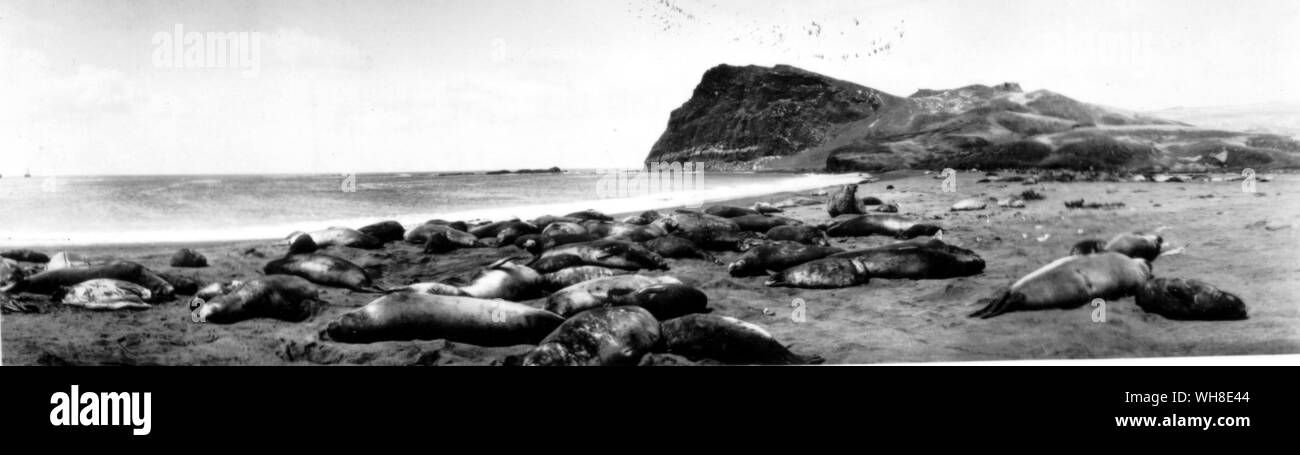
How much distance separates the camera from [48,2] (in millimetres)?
5516

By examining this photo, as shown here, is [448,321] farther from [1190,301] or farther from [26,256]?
[1190,301]

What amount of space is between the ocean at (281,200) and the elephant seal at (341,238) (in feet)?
0.27

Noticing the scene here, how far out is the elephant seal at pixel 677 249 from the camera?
567 cm

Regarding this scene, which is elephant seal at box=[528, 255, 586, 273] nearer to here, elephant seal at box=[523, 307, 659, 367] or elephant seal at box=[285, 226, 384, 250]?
elephant seal at box=[523, 307, 659, 367]

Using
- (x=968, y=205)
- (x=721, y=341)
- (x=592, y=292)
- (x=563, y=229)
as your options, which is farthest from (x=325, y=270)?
(x=968, y=205)

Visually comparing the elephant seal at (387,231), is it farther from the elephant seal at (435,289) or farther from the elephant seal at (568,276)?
the elephant seal at (568,276)

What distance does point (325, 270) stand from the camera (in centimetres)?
541

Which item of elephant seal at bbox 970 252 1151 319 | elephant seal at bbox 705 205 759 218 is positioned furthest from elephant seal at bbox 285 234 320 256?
elephant seal at bbox 970 252 1151 319

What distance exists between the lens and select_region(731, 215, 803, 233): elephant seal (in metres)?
5.89

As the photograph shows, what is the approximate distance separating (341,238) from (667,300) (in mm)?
2367

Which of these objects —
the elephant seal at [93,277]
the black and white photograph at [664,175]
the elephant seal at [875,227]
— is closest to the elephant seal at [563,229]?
the black and white photograph at [664,175]
